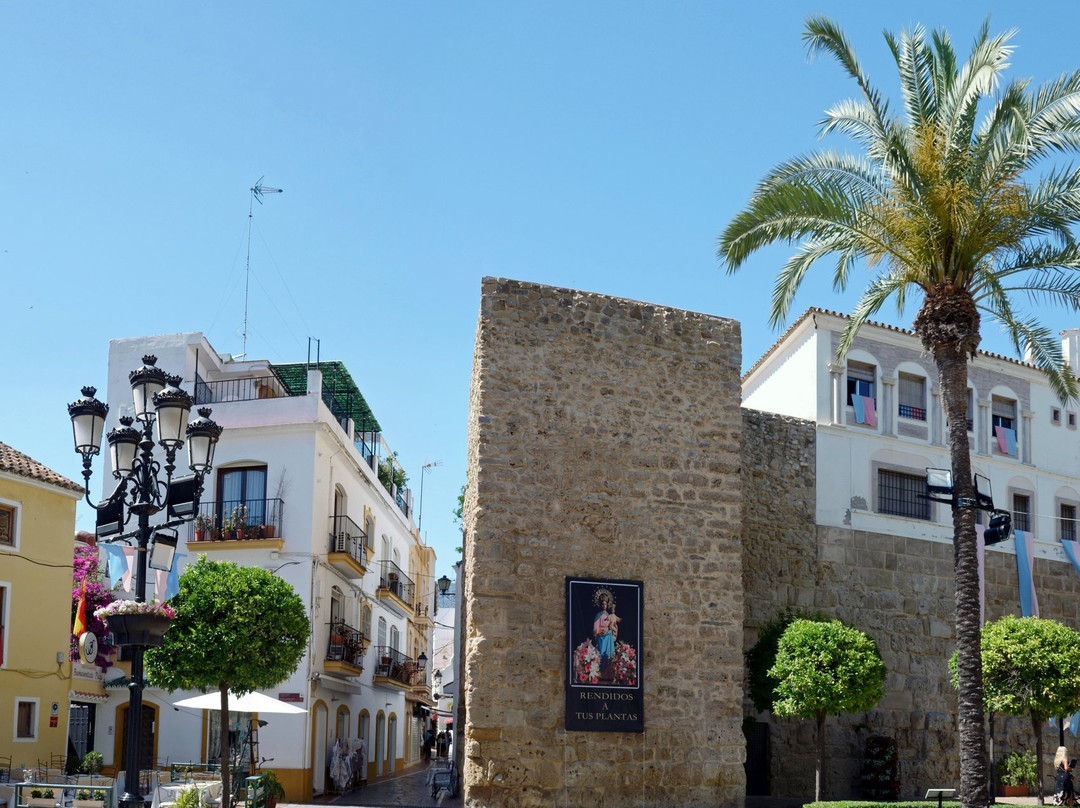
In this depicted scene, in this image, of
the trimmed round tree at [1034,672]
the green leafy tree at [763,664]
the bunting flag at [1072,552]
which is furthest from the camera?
the bunting flag at [1072,552]

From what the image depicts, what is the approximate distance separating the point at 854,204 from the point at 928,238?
97cm

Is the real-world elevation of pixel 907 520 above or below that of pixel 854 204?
below

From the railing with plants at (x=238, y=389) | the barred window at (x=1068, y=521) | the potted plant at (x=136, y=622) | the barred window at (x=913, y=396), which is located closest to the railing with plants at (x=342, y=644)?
the railing with plants at (x=238, y=389)

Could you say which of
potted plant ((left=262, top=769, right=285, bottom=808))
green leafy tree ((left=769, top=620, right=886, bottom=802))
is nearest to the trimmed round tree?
green leafy tree ((left=769, top=620, right=886, bottom=802))

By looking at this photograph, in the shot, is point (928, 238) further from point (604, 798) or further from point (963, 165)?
point (604, 798)

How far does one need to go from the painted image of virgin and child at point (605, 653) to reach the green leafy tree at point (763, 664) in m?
3.57

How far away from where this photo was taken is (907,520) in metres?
21.3

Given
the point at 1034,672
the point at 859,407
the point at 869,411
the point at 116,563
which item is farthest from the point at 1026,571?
the point at 116,563

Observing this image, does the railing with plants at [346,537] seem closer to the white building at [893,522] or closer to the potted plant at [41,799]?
the white building at [893,522]

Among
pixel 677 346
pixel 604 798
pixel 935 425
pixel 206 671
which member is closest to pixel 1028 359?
pixel 935 425

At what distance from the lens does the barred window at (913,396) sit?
73.0 ft

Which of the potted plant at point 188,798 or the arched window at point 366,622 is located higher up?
the arched window at point 366,622

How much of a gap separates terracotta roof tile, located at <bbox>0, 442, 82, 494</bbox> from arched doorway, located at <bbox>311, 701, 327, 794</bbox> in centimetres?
615

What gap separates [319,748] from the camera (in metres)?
22.8
